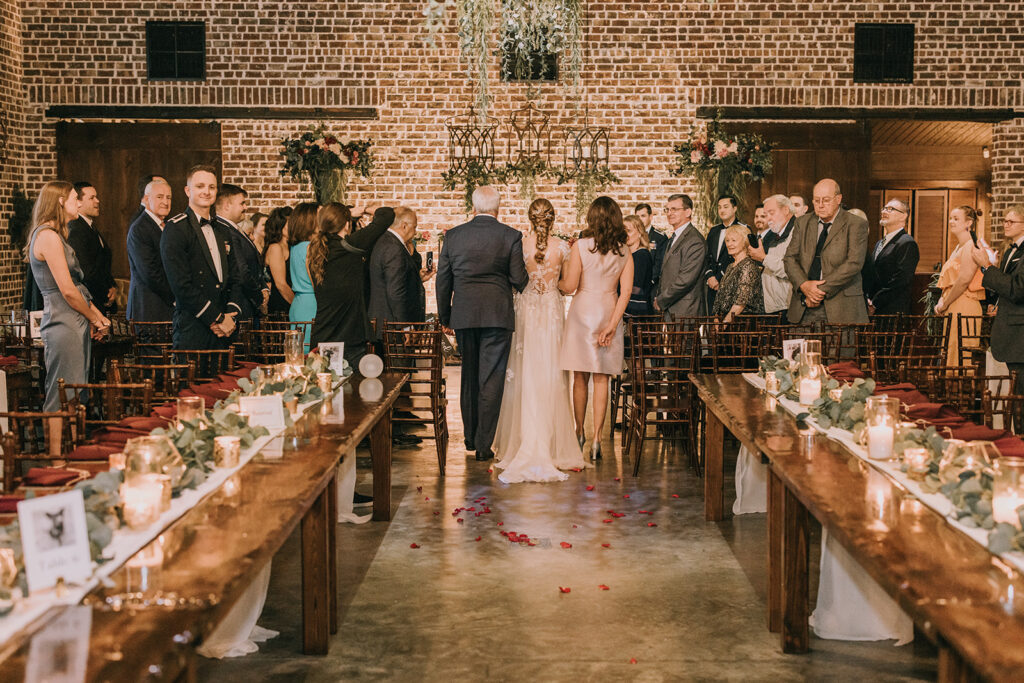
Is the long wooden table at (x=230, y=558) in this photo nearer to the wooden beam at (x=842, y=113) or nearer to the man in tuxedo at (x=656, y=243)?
the man in tuxedo at (x=656, y=243)

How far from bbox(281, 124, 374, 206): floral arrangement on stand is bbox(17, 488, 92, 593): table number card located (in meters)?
9.41

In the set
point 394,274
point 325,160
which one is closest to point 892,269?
point 394,274

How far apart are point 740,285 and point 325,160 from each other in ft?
17.2

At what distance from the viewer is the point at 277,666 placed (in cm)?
389

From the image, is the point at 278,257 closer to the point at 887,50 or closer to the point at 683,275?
the point at 683,275

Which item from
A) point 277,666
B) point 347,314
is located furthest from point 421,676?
point 347,314

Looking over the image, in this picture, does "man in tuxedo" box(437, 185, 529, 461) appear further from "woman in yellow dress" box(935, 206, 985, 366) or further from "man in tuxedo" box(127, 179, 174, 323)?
"woman in yellow dress" box(935, 206, 985, 366)

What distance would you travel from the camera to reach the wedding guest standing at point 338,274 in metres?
7.23

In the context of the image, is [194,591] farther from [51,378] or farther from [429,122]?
[429,122]

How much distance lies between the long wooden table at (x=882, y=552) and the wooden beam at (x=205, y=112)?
8.68 m

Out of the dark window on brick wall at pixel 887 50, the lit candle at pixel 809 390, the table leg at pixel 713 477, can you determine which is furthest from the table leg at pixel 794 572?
the dark window on brick wall at pixel 887 50

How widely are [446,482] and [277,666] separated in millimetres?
3001

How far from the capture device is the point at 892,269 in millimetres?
8844

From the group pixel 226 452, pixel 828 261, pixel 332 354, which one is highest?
pixel 828 261
